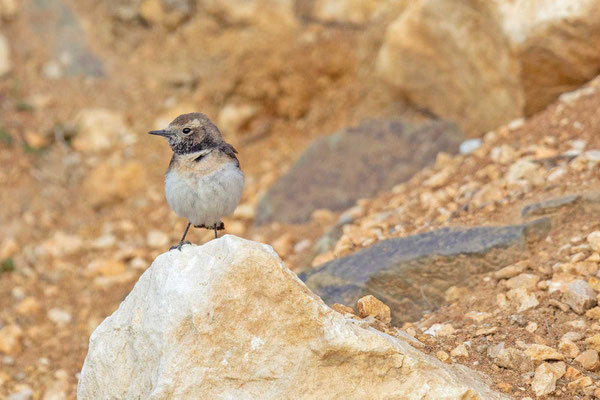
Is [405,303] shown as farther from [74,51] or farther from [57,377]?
[74,51]

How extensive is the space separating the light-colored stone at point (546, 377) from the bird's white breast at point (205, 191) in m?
2.77

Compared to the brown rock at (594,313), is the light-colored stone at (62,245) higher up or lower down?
higher up

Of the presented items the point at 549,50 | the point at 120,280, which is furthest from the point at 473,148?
the point at 120,280

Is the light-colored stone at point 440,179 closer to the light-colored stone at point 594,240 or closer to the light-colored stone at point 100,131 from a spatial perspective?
the light-colored stone at point 594,240

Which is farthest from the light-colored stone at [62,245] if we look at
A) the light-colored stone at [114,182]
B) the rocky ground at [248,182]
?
the light-colored stone at [114,182]

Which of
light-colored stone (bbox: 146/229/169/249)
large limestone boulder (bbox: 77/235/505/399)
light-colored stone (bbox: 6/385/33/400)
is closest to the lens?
large limestone boulder (bbox: 77/235/505/399)

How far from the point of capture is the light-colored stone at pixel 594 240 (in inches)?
215

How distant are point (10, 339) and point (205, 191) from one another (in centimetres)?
351

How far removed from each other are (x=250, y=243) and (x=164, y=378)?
36.2 inches

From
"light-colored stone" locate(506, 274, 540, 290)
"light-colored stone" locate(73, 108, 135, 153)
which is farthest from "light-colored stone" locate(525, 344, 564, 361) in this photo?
"light-colored stone" locate(73, 108, 135, 153)

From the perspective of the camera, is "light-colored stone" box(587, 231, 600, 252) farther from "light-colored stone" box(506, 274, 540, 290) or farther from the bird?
the bird

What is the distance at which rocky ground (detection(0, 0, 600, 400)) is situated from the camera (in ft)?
17.0

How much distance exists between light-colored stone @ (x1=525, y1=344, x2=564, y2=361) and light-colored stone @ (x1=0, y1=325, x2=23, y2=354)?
559 cm

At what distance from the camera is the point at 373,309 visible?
17.5 ft
